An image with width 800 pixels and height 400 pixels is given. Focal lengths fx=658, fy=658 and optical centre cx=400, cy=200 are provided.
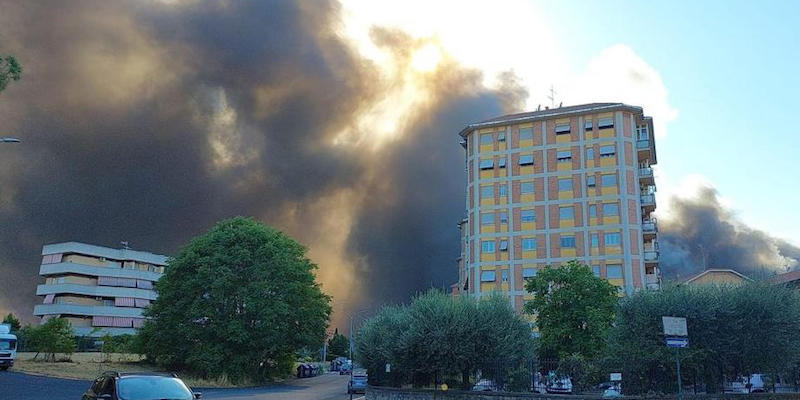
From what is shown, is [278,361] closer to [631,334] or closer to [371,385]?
[371,385]

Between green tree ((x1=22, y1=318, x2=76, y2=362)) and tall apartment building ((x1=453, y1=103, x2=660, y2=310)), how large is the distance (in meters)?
40.0

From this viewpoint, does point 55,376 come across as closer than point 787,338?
No

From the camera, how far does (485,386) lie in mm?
29312

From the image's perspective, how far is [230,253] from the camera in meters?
57.4

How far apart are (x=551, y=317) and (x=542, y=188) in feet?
77.3

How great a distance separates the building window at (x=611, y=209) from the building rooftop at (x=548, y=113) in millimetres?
10265

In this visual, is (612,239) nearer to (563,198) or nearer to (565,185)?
(563,198)

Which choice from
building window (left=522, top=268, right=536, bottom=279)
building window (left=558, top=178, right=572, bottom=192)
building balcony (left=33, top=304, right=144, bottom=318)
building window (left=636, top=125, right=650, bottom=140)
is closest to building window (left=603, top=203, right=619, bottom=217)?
building window (left=558, top=178, right=572, bottom=192)

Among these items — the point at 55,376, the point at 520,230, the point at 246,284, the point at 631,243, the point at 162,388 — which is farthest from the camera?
the point at 520,230

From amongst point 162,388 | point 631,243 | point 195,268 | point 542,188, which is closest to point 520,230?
point 542,188

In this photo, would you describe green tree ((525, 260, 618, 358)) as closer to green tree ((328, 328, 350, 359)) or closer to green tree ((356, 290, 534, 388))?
green tree ((356, 290, 534, 388))

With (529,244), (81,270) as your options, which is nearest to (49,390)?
(529,244)

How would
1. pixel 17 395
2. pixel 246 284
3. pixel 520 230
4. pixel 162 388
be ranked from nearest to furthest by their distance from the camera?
pixel 162 388
pixel 17 395
pixel 246 284
pixel 520 230

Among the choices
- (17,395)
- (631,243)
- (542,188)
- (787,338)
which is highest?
(542,188)
